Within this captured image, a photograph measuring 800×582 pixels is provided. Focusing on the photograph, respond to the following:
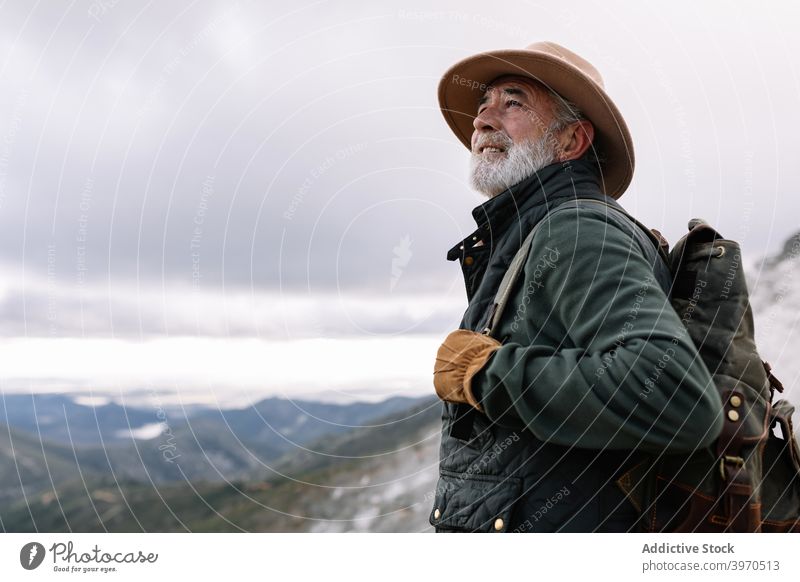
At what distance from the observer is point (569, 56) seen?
416cm

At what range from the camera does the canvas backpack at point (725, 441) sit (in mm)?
2980

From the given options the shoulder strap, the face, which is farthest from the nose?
the shoulder strap

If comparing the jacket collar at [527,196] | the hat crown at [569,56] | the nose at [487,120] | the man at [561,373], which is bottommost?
the man at [561,373]

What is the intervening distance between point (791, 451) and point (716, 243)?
100 centimetres

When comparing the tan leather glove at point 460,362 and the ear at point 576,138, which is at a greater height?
the ear at point 576,138

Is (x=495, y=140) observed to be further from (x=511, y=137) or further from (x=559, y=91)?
(x=559, y=91)

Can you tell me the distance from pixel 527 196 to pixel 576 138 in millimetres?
616

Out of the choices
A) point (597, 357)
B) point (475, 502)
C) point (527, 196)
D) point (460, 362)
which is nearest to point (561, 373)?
point (597, 357)

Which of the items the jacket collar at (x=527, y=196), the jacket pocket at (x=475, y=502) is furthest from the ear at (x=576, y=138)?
the jacket pocket at (x=475, y=502)

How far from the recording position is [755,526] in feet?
10.0

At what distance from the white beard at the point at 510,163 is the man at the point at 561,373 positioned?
1 centimetres

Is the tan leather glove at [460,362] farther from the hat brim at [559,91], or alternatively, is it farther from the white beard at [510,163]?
the hat brim at [559,91]

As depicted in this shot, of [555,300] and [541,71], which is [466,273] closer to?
[555,300]
